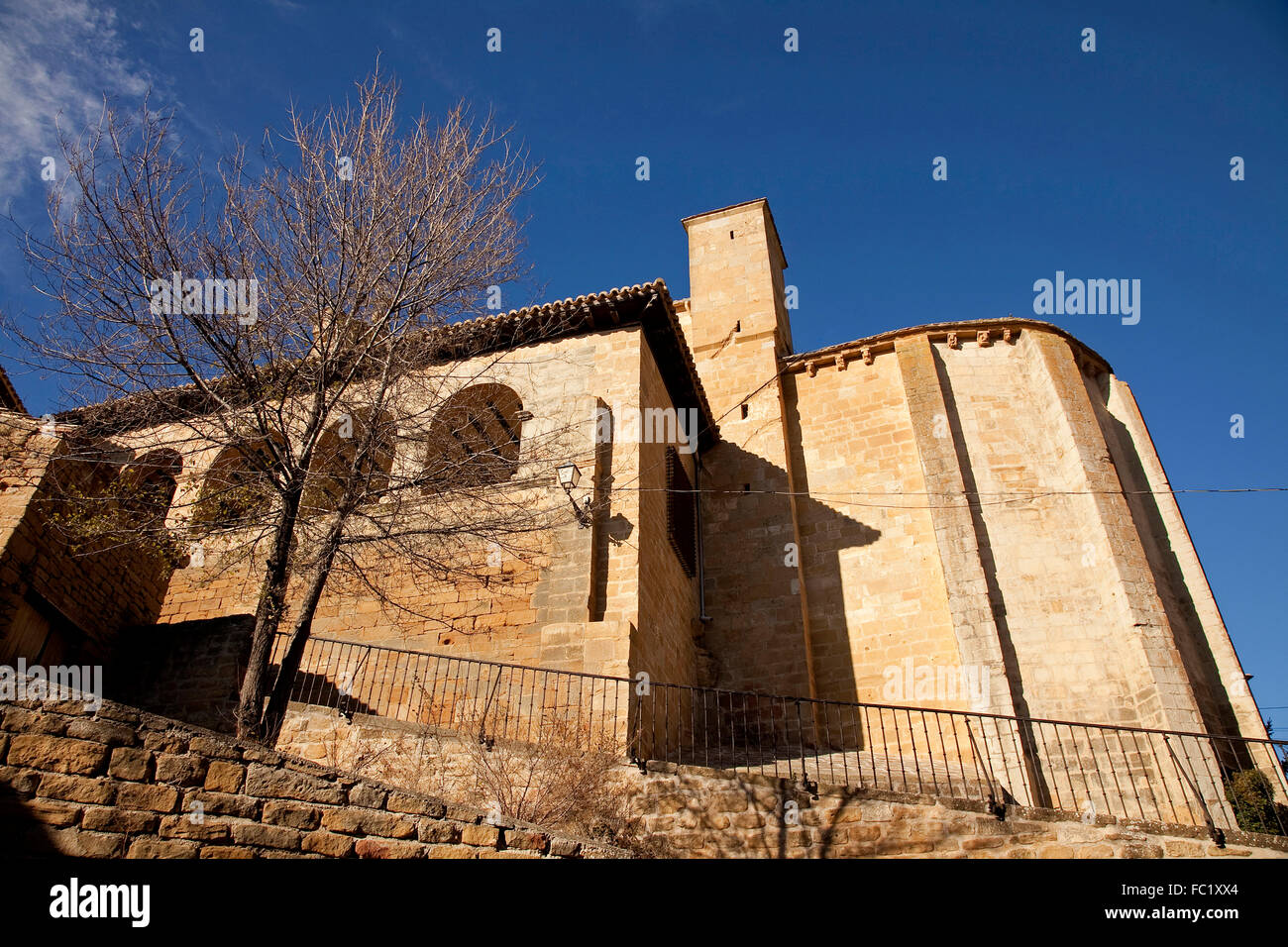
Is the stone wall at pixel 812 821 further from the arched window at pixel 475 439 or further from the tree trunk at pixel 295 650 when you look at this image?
the arched window at pixel 475 439

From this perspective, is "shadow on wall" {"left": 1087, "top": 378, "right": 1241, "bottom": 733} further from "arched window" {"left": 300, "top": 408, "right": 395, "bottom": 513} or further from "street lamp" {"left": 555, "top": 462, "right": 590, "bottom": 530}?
"arched window" {"left": 300, "top": 408, "right": 395, "bottom": 513}

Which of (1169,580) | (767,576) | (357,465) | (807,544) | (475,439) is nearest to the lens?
(357,465)

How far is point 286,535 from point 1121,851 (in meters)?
7.77

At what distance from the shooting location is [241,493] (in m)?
9.76

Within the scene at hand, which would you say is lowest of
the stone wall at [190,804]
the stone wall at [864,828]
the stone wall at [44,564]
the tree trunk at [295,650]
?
the stone wall at [864,828]

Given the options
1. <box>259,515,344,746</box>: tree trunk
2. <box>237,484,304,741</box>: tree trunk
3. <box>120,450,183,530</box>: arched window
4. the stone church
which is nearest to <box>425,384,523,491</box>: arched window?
the stone church

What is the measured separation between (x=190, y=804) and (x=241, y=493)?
5864mm

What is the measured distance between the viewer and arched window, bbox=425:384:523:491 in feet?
28.1

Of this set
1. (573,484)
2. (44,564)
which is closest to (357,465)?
(573,484)

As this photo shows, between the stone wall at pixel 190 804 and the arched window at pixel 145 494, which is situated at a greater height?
the arched window at pixel 145 494

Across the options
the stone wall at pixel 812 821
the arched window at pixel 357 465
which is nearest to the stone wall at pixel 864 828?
the stone wall at pixel 812 821

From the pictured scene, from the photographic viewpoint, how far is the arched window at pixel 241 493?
25.2 ft

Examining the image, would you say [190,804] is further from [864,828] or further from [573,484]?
[573,484]

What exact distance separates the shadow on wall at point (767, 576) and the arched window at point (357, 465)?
6482 mm
